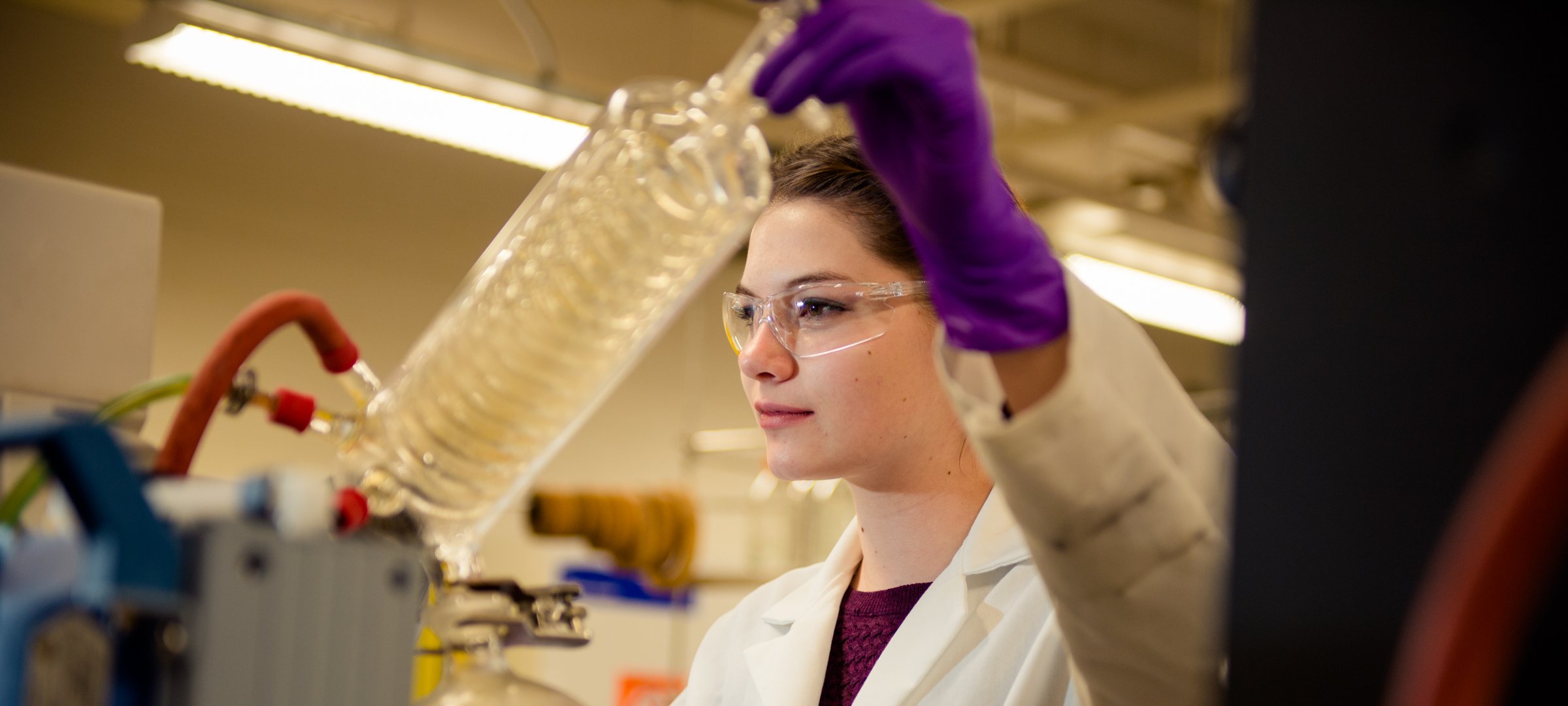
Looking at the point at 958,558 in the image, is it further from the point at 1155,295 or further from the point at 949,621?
the point at 1155,295

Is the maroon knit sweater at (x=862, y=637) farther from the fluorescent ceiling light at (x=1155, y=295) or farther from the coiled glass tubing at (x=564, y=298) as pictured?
the fluorescent ceiling light at (x=1155, y=295)

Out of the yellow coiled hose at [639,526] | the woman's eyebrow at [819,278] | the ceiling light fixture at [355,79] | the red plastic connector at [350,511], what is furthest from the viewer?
the yellow coiled hose at [639,526]

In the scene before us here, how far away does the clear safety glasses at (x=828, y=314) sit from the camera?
1455mm

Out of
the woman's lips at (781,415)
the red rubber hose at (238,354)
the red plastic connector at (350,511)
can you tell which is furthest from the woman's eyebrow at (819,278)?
the red plastic connector at (350,511)

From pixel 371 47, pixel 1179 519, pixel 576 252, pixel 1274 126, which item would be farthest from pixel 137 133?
pixel 1274 126

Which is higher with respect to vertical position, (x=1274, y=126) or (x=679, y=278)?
(x=1274, y=126)

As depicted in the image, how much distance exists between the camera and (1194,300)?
523 centimetres

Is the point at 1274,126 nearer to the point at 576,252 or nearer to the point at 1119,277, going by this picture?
the point at 576,252

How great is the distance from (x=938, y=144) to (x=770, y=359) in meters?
0.68

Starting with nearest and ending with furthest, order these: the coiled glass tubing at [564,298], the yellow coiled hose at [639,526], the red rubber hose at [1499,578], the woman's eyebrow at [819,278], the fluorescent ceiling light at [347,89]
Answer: the red rubber hose at [1499,578] → the coiled glass tubing at [564,298] → the woman's eyebrow at [819,278] → the fluorescent ceiling light at [347,89] → the yellow coiled hose at [639,526]

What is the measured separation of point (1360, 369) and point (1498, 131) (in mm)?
75

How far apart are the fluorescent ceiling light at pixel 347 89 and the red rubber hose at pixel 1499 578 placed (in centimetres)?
286

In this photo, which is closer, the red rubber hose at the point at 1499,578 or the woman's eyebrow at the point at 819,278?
the red rubber hose at the point at 1499,578

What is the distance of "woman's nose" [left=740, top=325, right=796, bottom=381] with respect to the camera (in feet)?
4.74
